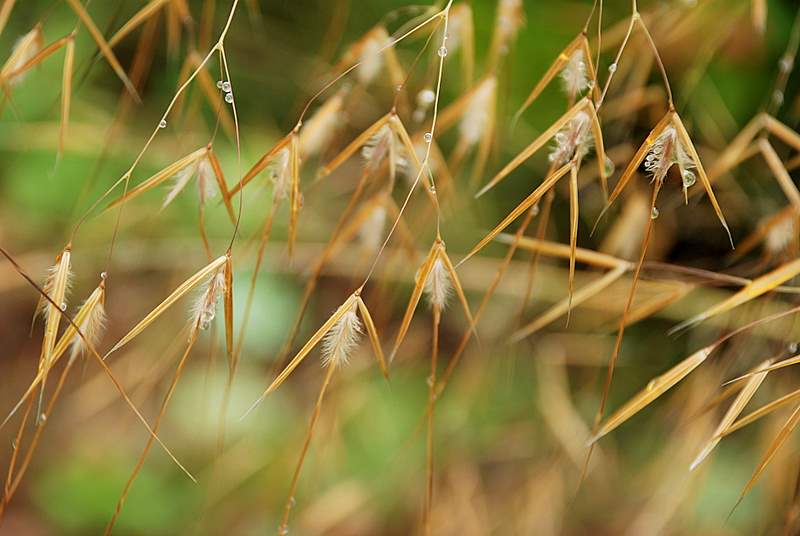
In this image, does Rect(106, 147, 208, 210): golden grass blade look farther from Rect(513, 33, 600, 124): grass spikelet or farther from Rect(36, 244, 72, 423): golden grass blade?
Rect(513, 33, 600, 124): grass spikelet

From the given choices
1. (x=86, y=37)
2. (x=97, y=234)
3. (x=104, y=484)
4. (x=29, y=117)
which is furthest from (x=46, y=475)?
(x=86, y=37)

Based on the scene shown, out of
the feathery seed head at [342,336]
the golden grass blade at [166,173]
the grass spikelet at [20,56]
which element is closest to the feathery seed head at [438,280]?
the feathery seed head at [342,336]

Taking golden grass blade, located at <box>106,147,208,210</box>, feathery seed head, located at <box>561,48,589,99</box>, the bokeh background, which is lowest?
the bokeh background

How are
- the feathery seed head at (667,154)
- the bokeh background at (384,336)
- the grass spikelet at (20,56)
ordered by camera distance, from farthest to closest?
1. the bokeh background at (384,336)
2. the grass spikelet at (20,56)
3. the feathery seed head at (667,154)

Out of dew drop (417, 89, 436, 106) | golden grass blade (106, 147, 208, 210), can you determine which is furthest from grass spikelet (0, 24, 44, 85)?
dew drop (417, 89, 436, 106)

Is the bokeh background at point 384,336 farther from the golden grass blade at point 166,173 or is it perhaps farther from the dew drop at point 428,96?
the golden grass blade at point 166,173

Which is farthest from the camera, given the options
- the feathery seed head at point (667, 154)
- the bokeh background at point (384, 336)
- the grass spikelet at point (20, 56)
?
the bokeh background at point (384, 336)

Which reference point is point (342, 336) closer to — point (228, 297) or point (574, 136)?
point (228, 297)

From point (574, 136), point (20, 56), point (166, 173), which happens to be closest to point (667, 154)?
point (574, 136)
